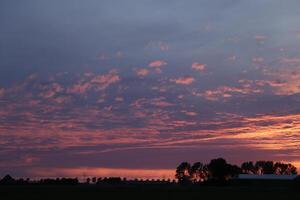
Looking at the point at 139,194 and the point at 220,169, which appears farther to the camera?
the point at 220,169

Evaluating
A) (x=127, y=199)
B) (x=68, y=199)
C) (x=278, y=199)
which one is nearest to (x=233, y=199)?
(x=278, y=199)

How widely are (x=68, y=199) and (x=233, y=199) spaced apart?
18.2 m

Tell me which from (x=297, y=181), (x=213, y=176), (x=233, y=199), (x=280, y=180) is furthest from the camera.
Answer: (x=213, y=176)

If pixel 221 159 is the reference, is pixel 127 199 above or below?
below

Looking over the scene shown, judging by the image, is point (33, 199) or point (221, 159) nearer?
point (33, 199)

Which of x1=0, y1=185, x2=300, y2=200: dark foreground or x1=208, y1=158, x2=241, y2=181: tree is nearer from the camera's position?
x1=0, y1=185, x2=300, y2=200: dark foreground

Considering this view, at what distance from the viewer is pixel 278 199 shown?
59.6 m

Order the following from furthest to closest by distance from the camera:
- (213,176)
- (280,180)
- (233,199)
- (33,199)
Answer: (213,176) < (280,180) < (233,199) < (33,199)

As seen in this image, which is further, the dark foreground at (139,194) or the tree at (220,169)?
the tree at (220,169)

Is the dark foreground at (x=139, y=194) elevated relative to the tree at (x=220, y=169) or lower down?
lower down

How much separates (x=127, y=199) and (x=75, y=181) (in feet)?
345

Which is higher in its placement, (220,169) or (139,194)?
(220,169)

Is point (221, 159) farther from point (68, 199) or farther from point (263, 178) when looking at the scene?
point (68, 199)

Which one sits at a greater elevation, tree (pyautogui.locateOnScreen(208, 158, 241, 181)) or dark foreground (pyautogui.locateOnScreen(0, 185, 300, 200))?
tree (pyautogui.locateOnScreen(208, 158, 241, 181))
